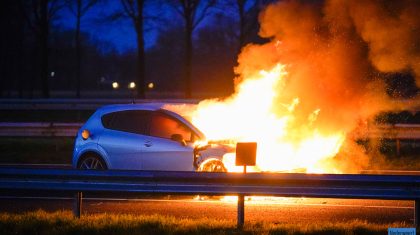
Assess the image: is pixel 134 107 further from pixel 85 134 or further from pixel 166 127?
pixel 85 134

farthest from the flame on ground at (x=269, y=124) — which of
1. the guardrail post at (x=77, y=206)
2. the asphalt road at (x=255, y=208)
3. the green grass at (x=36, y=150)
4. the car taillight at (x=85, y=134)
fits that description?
the green grass at (x=36, y=150)

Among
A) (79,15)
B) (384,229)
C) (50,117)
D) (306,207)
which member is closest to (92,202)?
(306,207)

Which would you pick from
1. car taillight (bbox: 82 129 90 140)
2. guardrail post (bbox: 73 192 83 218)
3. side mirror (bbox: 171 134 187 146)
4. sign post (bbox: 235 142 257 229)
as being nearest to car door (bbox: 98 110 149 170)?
car taillight (bbox: 82 129 90 140)

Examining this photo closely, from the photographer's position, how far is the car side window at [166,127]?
13.3 m

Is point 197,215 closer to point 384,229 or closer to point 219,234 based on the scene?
point 219,234

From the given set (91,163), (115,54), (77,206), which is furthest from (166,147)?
(115,54)

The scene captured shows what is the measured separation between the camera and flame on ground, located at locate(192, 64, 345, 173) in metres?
13.9

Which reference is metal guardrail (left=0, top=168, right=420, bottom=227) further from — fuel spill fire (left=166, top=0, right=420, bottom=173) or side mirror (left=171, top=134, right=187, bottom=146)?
fuel spill fire (left=166, top=0, right=420, bottom=173)

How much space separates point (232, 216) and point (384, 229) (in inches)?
110

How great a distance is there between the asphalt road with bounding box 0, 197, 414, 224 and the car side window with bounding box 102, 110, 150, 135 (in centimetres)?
159

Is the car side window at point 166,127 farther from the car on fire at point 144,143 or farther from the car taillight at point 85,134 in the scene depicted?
the car taillight at point 85,134

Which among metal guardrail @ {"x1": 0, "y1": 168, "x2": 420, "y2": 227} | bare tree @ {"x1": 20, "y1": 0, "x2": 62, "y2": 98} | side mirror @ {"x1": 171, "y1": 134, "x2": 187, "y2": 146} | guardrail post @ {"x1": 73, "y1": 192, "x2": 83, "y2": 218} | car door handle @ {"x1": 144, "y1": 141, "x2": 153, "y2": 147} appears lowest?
guardrail post @ {"x1": 73, "y1": 192, "x2": 83, "y2": 218}

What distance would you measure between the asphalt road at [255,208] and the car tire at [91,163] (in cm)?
87

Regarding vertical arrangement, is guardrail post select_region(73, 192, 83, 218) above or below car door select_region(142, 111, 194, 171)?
below
